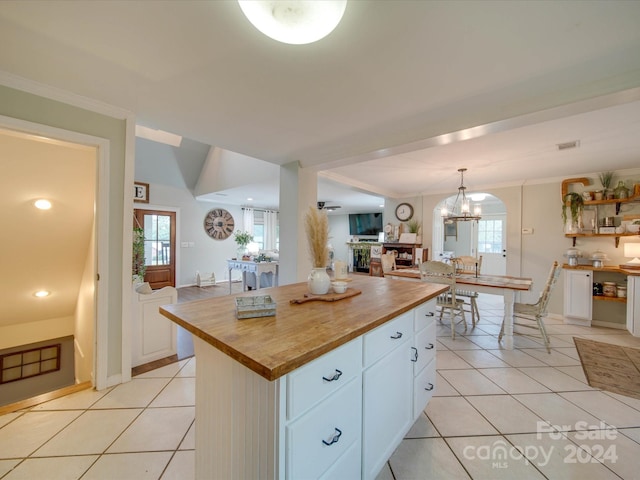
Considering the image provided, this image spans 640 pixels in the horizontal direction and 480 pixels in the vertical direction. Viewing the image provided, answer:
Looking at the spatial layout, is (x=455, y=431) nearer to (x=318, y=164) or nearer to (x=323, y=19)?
(x=323, y=19)

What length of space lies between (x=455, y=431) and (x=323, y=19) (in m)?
2.40

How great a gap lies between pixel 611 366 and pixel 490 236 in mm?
4946

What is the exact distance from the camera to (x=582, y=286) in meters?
3.65

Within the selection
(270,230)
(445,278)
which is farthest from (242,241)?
(445,278)

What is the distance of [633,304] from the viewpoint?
10.4 ft

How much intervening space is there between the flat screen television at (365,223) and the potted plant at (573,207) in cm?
514

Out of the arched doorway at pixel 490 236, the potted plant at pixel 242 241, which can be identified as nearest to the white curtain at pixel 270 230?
the potted plant at pixel 242 241

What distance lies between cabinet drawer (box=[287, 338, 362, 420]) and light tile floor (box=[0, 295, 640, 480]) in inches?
33.4

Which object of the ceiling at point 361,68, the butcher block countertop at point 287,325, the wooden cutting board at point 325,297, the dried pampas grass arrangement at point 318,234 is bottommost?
the butcher block countertop at point 287,325

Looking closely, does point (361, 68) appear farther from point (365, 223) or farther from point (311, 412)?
point (365, 223)

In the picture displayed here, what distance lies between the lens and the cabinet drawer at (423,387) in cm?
152

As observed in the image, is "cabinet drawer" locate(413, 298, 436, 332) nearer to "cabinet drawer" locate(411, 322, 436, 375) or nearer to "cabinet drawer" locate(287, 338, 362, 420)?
"cabinet drawer" locate(411, 322, 436, 375)

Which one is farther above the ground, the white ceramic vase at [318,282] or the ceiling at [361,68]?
the ceiling at [361,68]

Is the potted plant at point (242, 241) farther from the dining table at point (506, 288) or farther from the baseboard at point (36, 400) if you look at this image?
the dining table at point (506, 288)
